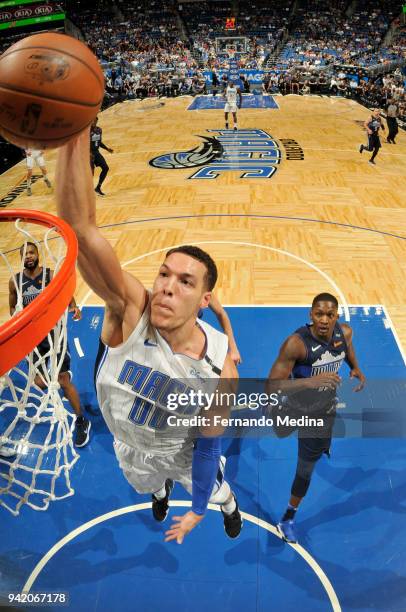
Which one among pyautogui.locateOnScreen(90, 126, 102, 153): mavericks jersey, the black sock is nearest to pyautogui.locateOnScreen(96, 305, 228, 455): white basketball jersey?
the black sock

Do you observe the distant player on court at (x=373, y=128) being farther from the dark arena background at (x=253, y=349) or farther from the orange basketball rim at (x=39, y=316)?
the orange basketball rim at (x=39, y=316)

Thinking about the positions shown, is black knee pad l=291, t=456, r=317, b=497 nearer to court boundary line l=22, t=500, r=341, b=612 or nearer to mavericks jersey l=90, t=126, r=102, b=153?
court boundary line l=22, t=500, r=341, b=612

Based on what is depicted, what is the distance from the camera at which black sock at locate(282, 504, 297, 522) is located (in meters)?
3.46

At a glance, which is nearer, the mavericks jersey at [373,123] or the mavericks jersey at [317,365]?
the mavericks jersey at [317,365]

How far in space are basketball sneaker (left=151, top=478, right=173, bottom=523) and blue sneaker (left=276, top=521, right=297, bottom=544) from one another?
882 mm

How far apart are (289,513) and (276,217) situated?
21.8ft

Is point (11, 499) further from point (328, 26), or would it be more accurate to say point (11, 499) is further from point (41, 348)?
point (328, 26)

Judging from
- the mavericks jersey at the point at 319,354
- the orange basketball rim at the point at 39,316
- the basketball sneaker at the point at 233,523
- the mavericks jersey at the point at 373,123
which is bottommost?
the basketball sneaker at the point at 233,523

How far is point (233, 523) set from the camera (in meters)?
3.41

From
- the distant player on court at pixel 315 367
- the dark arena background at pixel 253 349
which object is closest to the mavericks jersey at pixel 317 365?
the distant player on court at pixel 315 367

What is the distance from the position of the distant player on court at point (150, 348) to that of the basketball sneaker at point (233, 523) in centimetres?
34

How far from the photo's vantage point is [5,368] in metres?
2.08

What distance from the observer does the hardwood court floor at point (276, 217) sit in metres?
Result: 6.85

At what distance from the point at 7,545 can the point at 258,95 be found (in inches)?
947
